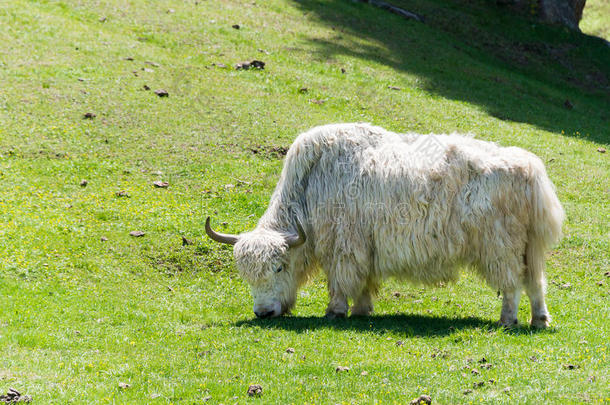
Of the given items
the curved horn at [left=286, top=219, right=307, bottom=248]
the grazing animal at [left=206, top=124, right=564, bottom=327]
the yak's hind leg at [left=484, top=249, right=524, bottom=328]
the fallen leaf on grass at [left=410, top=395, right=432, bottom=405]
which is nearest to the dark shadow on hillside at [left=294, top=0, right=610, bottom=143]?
the grazing animal at [left=206, top=124, right=564, bottom=327]

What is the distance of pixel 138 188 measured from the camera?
1622cm

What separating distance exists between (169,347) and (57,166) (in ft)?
26.5

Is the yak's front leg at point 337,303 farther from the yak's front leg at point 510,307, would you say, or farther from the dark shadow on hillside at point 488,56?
the dark shadow on hillside at point 488,56

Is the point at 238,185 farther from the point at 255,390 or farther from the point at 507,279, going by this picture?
the point at 255,390

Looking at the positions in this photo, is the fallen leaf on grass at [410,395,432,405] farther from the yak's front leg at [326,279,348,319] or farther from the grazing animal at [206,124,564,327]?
the yak's front leg at [326,279,348,319]

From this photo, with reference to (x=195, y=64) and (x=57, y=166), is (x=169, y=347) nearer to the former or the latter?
(x=57, y=166)

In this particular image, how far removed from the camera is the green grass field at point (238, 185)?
8664 mm

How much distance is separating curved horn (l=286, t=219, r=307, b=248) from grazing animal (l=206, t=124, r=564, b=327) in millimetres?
17

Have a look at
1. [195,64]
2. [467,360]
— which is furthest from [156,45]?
[467,360]

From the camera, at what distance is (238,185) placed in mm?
16469

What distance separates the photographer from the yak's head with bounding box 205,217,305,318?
34.9 feet

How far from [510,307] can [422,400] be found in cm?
313

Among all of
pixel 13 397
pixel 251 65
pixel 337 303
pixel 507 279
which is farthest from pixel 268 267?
pixel 251 65

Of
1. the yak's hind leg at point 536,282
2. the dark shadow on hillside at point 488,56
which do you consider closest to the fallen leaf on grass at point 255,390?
the yak's hind leg at point 536,282
